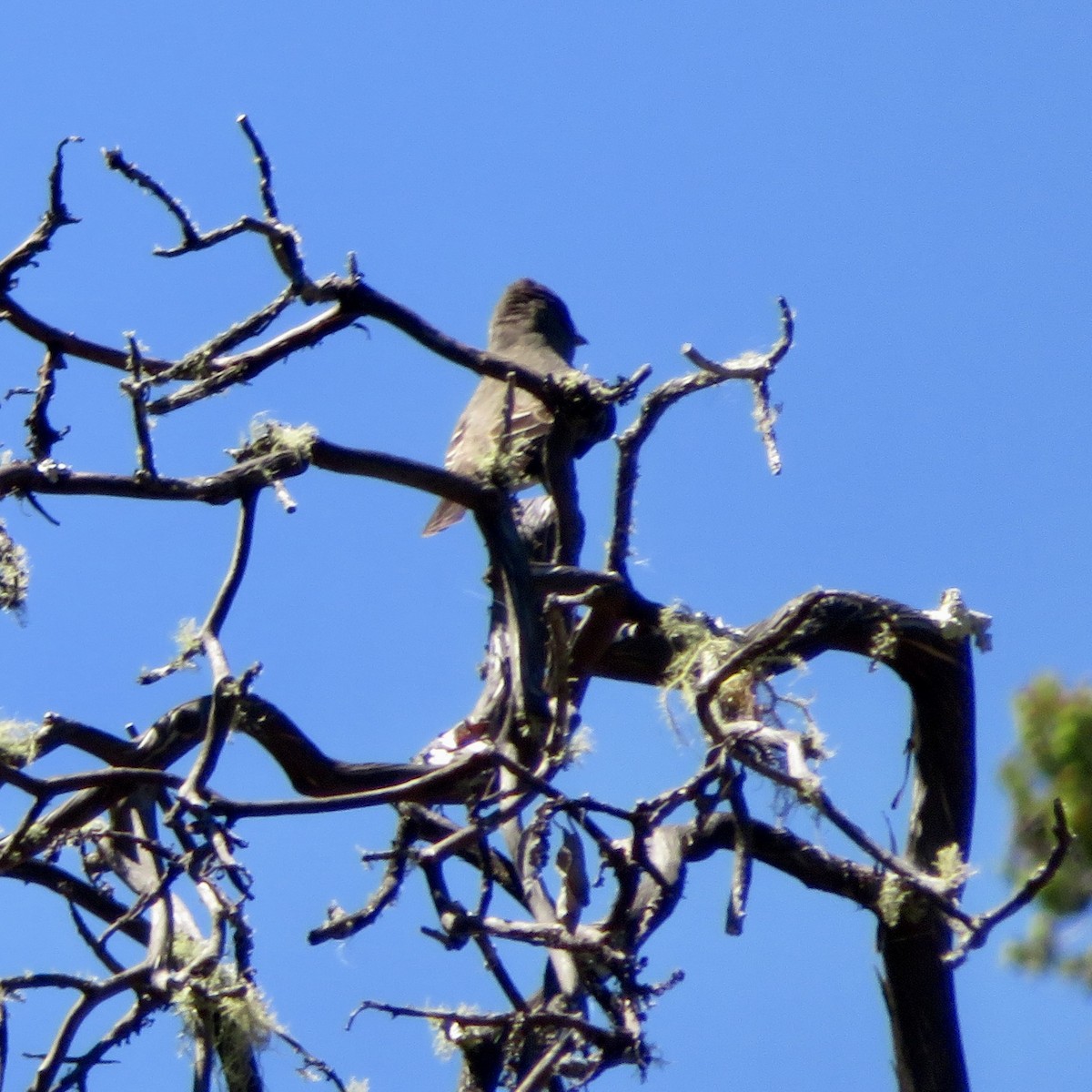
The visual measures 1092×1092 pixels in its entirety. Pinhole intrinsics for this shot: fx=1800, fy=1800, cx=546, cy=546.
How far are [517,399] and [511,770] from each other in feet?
6.84

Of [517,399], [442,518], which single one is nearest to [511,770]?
[517,399]

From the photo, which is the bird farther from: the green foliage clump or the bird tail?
the green foliage clump

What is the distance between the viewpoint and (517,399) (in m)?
4.49

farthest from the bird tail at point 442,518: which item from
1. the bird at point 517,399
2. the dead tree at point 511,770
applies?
the dead tree at point 511,770

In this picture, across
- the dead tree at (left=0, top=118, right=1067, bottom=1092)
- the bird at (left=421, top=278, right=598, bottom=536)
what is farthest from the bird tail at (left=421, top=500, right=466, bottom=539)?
the dead tree at (left=0, top=118, right=1067, bottom=1092)

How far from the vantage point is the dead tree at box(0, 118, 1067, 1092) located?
2682mm

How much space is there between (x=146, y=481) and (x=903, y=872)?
1.36 metres

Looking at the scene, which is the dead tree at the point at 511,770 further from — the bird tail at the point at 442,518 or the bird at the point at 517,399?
the bird tail at the point at 442,518

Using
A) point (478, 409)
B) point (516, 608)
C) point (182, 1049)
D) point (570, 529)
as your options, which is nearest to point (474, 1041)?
point (182, 1049)

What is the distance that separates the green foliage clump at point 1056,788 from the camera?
4746 millimetres

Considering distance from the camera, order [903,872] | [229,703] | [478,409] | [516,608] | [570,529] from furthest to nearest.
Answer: [478,409] → [570,529] → [516,608] → [903,872] → [229,703]

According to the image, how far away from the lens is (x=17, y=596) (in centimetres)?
290

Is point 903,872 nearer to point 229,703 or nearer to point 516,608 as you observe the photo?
point 516,608

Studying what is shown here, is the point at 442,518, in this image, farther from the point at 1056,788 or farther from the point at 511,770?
the point at 511,770
